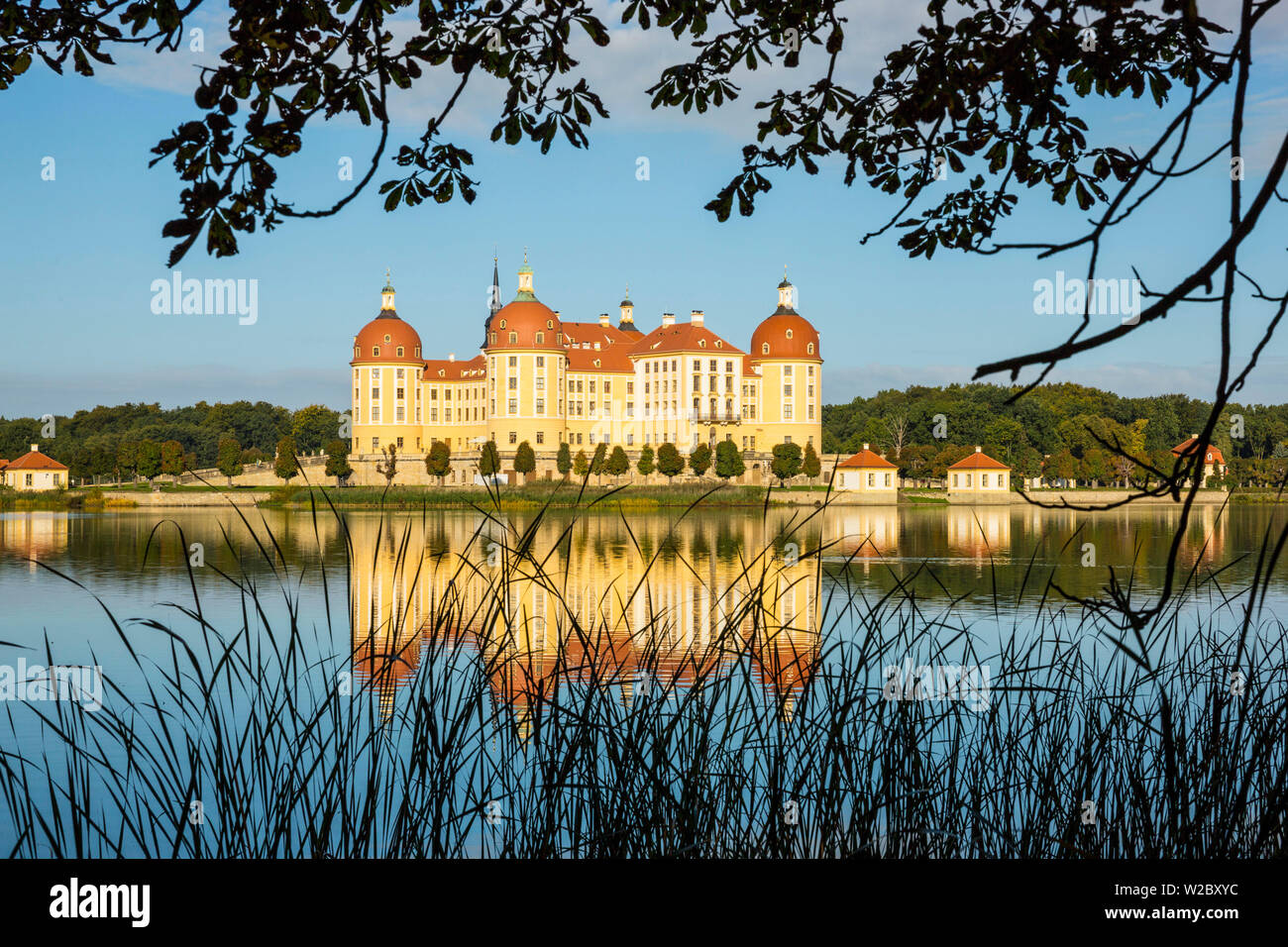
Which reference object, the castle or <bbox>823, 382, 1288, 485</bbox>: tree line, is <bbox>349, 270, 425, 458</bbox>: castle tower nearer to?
the castle

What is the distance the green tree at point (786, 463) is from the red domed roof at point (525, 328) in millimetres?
14935

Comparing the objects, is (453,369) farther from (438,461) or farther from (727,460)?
(727,460)

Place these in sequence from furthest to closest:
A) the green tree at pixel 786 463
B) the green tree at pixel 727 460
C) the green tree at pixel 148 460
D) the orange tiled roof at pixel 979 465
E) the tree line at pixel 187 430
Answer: the tree line at pixel 187 430 → the green tree at pixel 727 460 → the green tree at pixel 786 463 → the green tree at pixel 148 460 → the orange tiled roof at pixel 979 465

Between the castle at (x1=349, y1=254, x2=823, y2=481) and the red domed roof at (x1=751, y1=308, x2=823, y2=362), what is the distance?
0.18 feet

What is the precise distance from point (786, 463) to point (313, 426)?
32902 mm

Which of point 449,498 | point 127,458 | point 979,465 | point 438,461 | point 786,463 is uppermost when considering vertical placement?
point 127,458

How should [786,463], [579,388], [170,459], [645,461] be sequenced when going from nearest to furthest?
[170,459] → [786,463] → [645,461] → [579,388]

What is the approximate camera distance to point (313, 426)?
71.1 meters

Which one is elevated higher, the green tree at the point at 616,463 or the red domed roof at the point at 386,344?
the red domed roof at the point at 386,344

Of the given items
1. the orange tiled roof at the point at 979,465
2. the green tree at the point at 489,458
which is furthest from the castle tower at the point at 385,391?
the green tree at the point at 489,458

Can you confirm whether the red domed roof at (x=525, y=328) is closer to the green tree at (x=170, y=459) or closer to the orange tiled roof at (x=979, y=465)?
the green tree at (x=170, y=459)

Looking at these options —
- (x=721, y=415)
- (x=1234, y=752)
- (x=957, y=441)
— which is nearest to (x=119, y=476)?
(x=721, y=415)

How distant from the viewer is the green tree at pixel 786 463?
51.4m

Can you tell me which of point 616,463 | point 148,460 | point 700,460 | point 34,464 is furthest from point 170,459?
point 700,460
